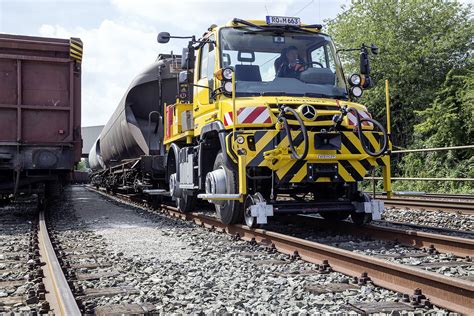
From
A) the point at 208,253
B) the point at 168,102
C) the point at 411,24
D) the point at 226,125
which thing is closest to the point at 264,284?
the point at 208,253

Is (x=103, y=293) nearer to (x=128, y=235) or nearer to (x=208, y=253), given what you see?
(x=208, y=253)

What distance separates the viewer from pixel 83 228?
8648mm

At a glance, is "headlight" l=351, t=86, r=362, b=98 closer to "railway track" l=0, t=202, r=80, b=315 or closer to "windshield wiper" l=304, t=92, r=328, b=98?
"windshield wiper" l=304, t=92, r=328, b=98

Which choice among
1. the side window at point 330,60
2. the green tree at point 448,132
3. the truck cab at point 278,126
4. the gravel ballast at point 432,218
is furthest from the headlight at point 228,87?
the green tree at point 448,132

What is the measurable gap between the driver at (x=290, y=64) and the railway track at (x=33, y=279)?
4.00m

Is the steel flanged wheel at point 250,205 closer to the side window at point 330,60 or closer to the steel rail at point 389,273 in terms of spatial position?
the steel rail at point 389,273

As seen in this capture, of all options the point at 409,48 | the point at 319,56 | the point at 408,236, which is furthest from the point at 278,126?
the point at 409,48

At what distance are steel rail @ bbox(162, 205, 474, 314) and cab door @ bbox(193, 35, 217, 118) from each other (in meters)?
2.42

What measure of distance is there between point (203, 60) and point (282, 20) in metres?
1.58

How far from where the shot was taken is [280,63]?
739 cm

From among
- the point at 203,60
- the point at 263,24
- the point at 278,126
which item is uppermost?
the point at 263,24

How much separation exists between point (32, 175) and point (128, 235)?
13.1 feet

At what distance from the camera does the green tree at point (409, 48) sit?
22.8 metres

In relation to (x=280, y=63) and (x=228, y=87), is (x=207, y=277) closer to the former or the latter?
(x=228, y=87)
